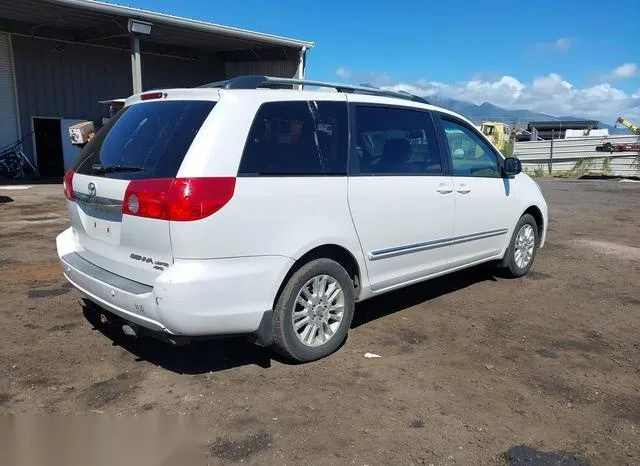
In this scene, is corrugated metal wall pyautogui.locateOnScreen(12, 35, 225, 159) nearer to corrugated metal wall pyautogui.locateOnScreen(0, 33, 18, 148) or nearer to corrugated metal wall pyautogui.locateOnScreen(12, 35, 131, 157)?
corrugated metal wall pyautogui.locateOnScreen(12, 35, 131, 157)

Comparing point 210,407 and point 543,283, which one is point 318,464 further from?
point 543,283

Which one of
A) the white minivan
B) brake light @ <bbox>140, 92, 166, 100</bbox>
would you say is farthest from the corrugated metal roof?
the white minivan

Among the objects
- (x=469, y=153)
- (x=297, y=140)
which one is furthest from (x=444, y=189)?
(x=297, y=140)

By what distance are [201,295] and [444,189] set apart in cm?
253

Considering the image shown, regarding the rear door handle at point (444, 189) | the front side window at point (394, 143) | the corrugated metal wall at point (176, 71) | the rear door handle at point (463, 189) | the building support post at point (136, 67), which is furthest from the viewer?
the corrugated metal wall at point (176, 71)

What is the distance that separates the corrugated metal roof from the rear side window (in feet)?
50.6

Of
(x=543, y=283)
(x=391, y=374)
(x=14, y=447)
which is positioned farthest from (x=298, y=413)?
(x=543, y=283)

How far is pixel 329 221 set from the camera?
3.83 metres

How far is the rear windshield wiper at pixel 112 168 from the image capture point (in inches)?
137

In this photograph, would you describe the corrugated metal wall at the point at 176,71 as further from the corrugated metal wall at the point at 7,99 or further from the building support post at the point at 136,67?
the building support post at the point at 136,67

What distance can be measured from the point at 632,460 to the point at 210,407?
7.65 ft

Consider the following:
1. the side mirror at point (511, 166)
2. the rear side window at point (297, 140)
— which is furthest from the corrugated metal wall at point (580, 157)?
the rear side window at point (297, 140)

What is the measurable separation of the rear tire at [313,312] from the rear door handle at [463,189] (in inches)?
63.5

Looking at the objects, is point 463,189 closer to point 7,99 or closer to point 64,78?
point 7,99
